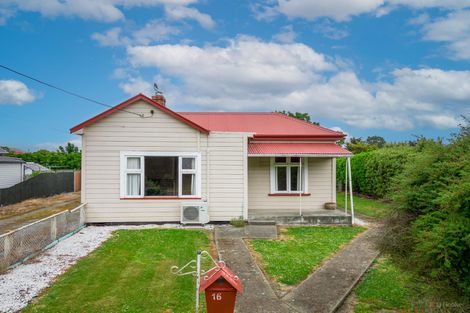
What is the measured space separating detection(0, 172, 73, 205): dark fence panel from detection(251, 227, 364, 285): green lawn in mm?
16381

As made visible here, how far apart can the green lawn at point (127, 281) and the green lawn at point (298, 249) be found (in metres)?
1.84

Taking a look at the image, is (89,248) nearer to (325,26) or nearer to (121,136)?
(121,136)

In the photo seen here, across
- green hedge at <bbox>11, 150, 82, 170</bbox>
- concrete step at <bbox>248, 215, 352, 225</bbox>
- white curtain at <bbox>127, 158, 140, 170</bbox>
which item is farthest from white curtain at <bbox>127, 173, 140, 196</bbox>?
green hedge at <bbox>11, 150, 82, 170</bbox>

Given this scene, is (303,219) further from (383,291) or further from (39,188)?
(39,188)

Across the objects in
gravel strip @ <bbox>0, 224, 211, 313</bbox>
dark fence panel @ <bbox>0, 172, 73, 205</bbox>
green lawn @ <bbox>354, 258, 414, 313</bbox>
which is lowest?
green lawn @ <bbox>354, 258, 414, 313</bbox>

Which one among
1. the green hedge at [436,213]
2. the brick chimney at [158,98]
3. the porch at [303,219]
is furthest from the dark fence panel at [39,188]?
the green hedge at [436,213]

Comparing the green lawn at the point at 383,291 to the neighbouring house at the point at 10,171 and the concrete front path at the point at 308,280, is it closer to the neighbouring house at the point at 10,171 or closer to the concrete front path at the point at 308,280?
the concrete front path at the point at 308,280

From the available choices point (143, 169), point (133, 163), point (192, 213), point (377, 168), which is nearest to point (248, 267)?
point (192, 213)

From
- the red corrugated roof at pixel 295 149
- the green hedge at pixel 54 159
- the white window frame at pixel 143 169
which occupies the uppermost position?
the green hedge at pixel 54 159

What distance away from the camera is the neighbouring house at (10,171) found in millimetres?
27070

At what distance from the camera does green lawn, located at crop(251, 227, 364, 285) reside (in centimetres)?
809

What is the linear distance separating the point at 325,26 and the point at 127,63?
8.38 m

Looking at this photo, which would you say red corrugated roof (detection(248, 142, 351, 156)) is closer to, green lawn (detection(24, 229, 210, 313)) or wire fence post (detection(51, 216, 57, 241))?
green lawn (detection(24, 229, 210, 313))

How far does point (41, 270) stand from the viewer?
798 cm
